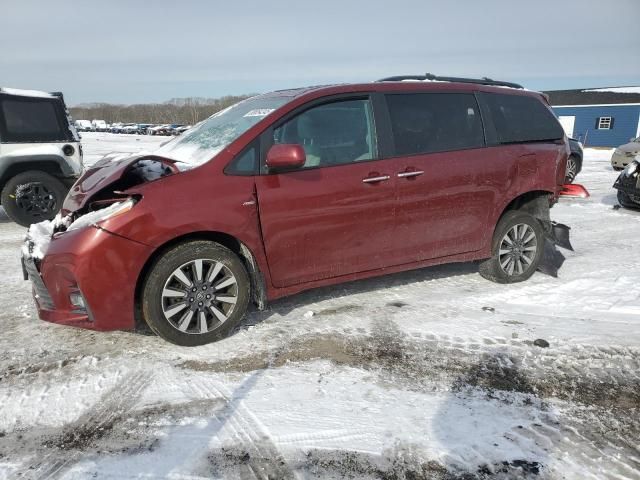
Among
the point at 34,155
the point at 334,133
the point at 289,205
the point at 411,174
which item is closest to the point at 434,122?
the point at 411,174

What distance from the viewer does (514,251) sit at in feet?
15.9

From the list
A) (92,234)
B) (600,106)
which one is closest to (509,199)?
(92,234)

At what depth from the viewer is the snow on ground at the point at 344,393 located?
7.64ft

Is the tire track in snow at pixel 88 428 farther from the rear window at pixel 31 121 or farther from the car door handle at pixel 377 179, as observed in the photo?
the rear window at pixel 31 121

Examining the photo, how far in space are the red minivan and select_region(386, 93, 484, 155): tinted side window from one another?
0.01 metres

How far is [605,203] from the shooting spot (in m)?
9.55

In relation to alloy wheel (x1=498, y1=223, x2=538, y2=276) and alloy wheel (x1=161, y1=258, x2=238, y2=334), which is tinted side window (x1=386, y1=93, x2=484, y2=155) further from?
alloy wheel (x1=161, y1=258, x2=238, y2=334)

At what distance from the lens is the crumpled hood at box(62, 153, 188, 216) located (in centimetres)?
352

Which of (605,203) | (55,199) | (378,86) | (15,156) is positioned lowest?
(605,203)

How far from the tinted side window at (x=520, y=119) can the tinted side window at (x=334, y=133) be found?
4.68 ft

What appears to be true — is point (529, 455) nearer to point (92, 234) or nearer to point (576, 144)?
point (92, 234)

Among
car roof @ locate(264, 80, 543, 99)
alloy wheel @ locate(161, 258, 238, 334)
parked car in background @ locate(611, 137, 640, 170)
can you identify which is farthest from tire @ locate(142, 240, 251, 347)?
parked car in background @ locate(611, 137, 640, 170)

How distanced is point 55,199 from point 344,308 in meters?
5.45

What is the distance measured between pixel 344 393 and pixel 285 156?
1680mm
